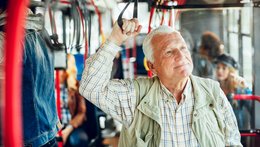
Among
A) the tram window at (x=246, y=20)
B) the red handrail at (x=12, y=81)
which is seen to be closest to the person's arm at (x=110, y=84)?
the red handrail at (x=12, y=81)

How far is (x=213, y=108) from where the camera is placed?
2312 mm

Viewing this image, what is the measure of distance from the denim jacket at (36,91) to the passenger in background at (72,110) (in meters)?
2.99

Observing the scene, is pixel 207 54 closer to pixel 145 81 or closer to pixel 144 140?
Result: pixel 145 81

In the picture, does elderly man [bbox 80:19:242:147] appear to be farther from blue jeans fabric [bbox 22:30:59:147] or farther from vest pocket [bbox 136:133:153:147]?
blue jeans fabric [bbox 22:30:59:147]

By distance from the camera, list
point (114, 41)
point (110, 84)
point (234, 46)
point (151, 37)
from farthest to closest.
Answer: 1. point (234, 46)
2. point (151, 37)
3. point (110, 84)
4. point (114, 41)

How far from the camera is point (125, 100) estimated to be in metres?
2.29

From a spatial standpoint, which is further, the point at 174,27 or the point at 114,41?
the point at 174,27

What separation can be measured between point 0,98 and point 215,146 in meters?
1.43

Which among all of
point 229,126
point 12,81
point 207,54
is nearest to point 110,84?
point 229,126

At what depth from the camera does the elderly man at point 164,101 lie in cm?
219

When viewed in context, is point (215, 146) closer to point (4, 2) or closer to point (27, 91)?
point (27, 91)

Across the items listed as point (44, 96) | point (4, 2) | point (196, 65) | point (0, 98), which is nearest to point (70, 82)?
point (196, 65)

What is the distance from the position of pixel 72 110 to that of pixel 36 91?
3.32 meters

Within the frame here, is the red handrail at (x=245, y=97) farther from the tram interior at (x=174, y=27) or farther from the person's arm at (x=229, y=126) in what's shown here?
the person's arm at (x=229, y=126)
